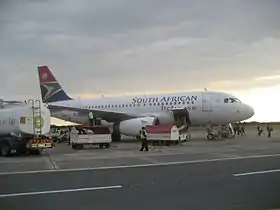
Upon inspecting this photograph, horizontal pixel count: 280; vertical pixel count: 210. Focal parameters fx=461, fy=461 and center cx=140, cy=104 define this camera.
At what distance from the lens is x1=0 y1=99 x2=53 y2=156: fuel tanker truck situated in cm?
2481

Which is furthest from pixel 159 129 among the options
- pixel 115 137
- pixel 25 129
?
pixel 25 129

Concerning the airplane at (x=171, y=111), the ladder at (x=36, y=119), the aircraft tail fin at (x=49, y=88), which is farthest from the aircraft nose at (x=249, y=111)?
the aircraft tail fin at (x=49, y=88)

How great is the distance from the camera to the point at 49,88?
47938 mm

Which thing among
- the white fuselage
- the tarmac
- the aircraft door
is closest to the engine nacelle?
the white fuselage

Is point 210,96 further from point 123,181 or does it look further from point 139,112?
point 123,181

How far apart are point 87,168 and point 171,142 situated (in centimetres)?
1436

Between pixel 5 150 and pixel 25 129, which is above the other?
pixel 25 129

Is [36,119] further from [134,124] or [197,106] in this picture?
[197,106]

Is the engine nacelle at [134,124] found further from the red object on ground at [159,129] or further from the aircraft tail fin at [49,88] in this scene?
the aircraft tail fin at [49,88]

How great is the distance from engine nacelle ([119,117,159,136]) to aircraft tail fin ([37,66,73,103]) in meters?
13.2

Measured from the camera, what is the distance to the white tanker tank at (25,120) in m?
25.3

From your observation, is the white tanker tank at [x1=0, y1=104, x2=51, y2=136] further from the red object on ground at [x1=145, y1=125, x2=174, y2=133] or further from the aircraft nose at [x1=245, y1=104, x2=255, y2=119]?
the aircraft nose at [x1=245, y1=104, x2=255, y2=119]

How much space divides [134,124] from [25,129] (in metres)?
10.6

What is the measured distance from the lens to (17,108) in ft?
86.9
